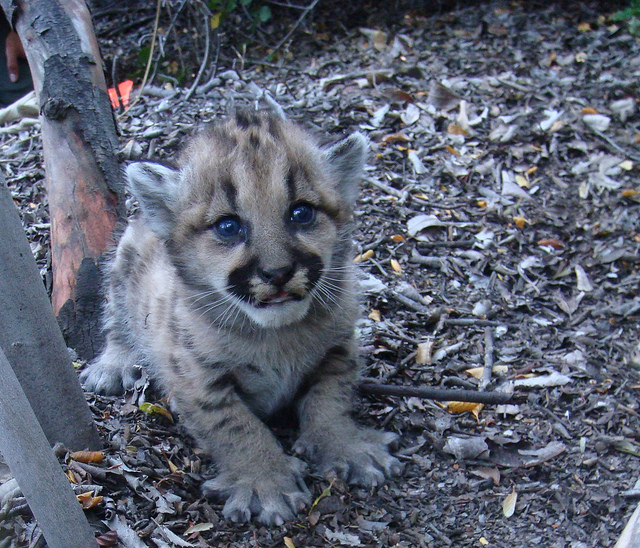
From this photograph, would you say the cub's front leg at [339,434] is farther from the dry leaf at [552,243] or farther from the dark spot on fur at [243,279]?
the dry leaf at [552,243]

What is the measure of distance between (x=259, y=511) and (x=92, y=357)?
6.70ft

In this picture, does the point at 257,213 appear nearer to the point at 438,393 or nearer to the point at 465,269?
the point at 438,393

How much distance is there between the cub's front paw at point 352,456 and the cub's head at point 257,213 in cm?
87

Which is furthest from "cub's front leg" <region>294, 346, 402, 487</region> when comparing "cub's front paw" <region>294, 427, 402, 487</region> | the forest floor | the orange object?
the orange object

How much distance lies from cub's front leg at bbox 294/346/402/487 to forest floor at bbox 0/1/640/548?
5.1 inches

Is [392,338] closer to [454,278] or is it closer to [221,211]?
[454,278]

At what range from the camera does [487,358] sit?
5.39 m

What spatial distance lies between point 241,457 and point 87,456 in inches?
35.0

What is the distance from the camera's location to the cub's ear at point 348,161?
14.2 feet

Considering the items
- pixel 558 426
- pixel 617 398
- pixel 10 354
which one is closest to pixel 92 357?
pixel 10 354

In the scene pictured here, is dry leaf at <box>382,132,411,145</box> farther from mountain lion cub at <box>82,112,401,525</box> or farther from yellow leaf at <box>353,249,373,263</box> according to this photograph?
mountain lion cub at <box>82,112,401,525</box>

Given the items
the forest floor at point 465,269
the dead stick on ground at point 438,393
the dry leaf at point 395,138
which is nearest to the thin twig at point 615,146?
the forest floor at point 465,269

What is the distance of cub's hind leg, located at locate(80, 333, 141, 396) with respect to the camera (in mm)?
4949

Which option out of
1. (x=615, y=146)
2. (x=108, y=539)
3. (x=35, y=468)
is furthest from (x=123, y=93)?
(x=35, y=468)
